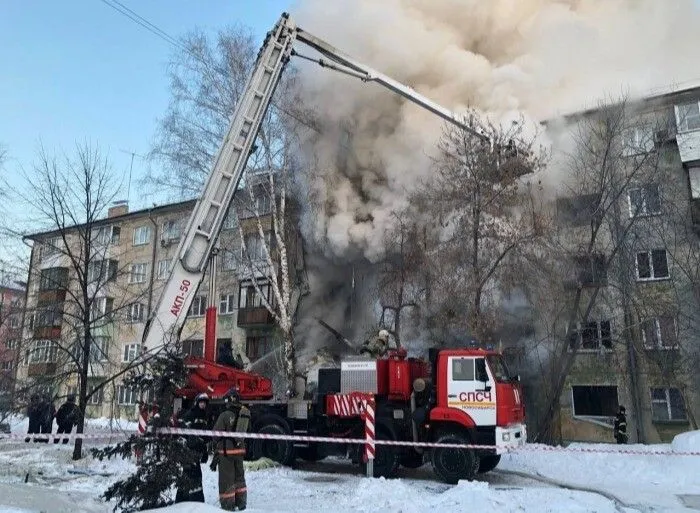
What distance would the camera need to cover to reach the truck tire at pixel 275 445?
1141 cm

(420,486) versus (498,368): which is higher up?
(498,368)

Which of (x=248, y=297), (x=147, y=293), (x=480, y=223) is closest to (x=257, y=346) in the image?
(x=248, y=297)

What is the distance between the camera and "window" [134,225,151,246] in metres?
31.5

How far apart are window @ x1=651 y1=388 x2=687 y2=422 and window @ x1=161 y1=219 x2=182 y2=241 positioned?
22515mm

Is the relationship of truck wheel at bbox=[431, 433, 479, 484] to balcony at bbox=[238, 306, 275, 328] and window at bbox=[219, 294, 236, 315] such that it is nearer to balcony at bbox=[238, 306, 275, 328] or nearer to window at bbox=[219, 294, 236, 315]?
balcony at bbox=[238, 306, 275, 328]

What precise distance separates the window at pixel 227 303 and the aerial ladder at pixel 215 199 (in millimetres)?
15733

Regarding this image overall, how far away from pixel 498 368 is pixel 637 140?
39.0 feet

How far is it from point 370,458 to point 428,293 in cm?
662

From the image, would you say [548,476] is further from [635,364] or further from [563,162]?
[563,162]

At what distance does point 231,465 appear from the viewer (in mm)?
7406

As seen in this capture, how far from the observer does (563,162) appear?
17.9m

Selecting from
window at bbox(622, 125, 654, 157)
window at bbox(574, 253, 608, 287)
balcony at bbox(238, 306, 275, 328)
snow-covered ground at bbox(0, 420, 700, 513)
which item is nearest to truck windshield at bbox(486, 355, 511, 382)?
snow-covered ground at bbox(0, 420, 700, 513)

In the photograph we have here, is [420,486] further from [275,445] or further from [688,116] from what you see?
[688,116]

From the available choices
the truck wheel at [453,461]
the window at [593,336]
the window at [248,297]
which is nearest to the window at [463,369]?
the truck wheel at [453,461]
